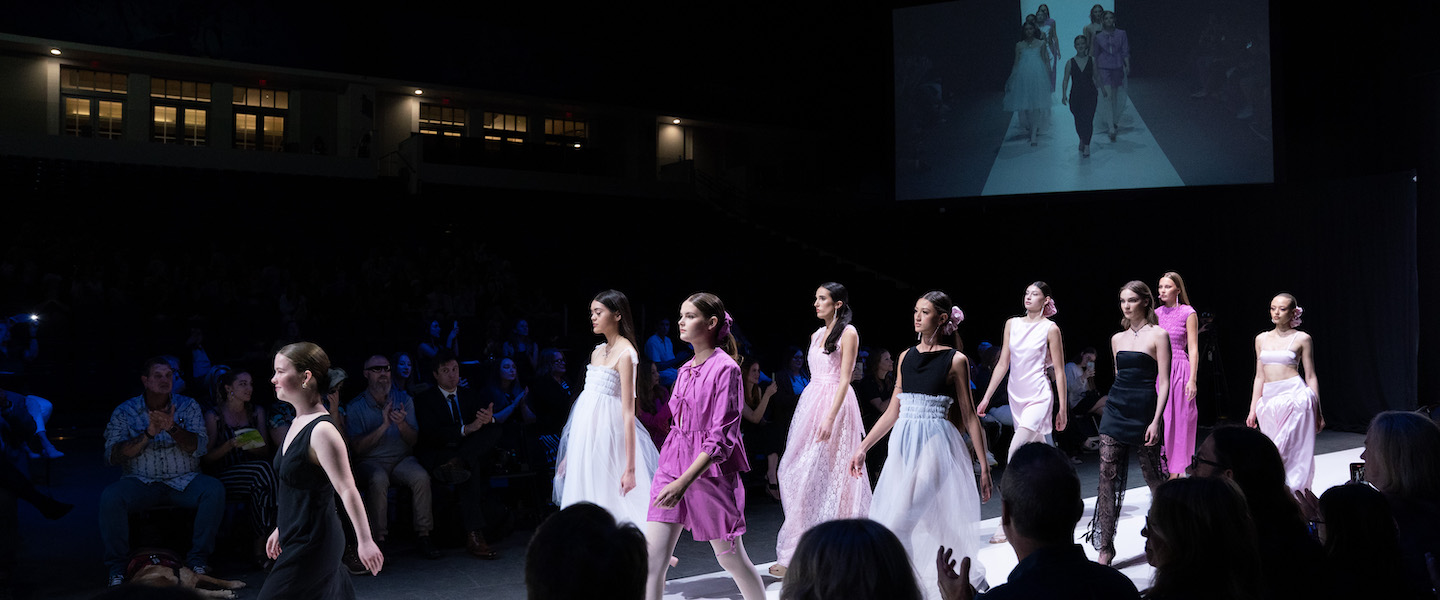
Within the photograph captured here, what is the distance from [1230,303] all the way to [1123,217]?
5.57 ft

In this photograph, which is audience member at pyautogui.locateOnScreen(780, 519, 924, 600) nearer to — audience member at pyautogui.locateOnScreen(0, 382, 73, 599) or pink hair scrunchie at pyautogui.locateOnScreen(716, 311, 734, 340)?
pink hair scrunchie at pyautogui.locateOnScreen(716, 311, 734, 340)

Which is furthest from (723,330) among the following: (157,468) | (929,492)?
(157,468)

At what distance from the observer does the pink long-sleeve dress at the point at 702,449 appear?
3730 mm

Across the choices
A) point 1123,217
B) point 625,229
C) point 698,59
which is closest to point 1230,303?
point 1123,217

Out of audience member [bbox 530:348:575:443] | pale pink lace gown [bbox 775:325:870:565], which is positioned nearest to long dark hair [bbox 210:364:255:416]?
audience member [bbox 530:348:575:443]

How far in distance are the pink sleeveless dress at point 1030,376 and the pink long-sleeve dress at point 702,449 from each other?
8.98 feet

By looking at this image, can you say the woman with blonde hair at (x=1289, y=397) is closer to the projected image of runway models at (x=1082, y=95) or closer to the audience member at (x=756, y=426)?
the audience member at (x=756, y=426)

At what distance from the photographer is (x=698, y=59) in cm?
2350

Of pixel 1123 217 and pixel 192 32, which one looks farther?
pixel 192 32

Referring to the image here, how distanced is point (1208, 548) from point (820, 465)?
3.05 meters

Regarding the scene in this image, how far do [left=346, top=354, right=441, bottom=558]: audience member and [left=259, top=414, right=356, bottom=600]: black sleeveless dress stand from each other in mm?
2627

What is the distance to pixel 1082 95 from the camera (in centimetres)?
1119

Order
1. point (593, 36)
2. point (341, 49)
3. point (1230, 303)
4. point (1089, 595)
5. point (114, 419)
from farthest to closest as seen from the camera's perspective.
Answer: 1. point (593, 36)
2. point (341, 49)
3. point (1230, 303)
4. point (114, 419)
5. point (1089, 595)

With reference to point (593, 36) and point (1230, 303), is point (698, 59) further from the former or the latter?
point (1230, 303)
